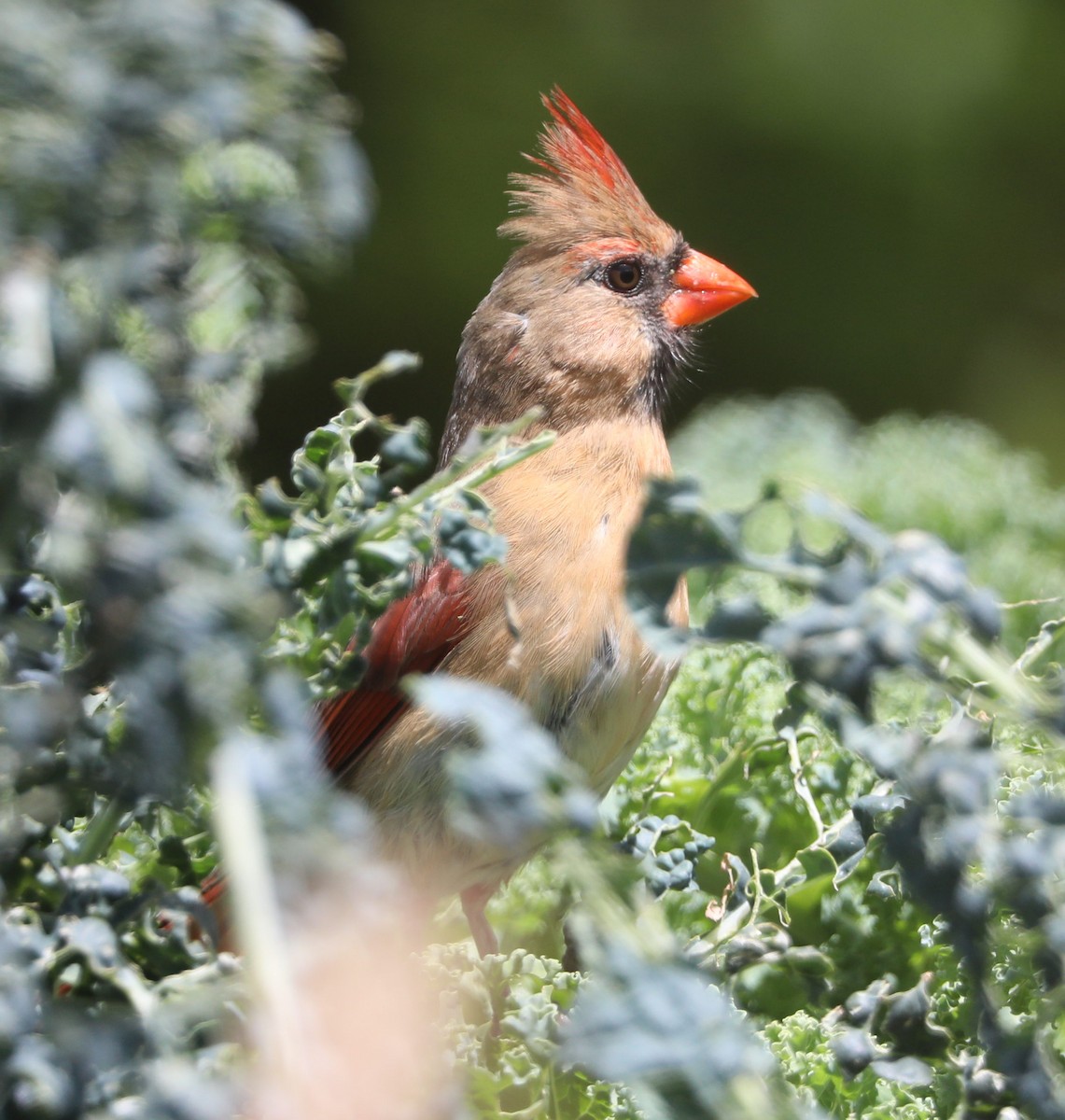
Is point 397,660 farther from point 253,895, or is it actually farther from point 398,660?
point 253,895

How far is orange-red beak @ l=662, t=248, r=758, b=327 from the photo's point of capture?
1841mm

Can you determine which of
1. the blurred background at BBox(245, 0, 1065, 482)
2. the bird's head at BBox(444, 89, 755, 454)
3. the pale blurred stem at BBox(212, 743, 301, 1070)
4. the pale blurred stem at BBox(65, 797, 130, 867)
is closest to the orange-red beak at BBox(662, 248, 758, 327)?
the bird's head at BBox(444, 89, 755, 454)

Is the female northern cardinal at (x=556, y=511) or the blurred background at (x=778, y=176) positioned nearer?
the female northern cardinal at (x=556, y=511)

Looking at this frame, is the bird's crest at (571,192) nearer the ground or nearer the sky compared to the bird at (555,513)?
nearer the sky

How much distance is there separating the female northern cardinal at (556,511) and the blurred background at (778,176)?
188 cm

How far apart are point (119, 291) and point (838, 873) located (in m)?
0.49

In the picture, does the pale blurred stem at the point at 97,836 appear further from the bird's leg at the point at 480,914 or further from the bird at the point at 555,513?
the bird's leg at the point at 480,914

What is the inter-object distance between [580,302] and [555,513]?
379mm

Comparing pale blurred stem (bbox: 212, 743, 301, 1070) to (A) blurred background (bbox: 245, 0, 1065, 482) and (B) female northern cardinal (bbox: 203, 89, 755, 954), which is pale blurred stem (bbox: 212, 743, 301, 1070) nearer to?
(B) female northern cardinal (bbox: 203, 89, 755, 954)

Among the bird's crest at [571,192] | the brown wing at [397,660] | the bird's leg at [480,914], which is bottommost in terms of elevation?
the bird's leg at [480,914]

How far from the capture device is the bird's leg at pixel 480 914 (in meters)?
1.27

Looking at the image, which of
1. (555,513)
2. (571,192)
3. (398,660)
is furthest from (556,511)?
(571,192)

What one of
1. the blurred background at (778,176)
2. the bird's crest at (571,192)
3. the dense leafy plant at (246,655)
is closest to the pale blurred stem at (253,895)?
the dense leafy plant at (246,655)

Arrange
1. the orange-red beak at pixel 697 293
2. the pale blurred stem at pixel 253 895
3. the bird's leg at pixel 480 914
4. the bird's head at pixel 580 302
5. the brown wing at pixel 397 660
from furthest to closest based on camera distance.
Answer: the orange-red beak at pixel 697 293 → the bird's head at pixel 580 302 → the brown wing at pixel 397 660 → the bird's leg at pixel 480 914 → the pale blurred stem at pixel 253 895
